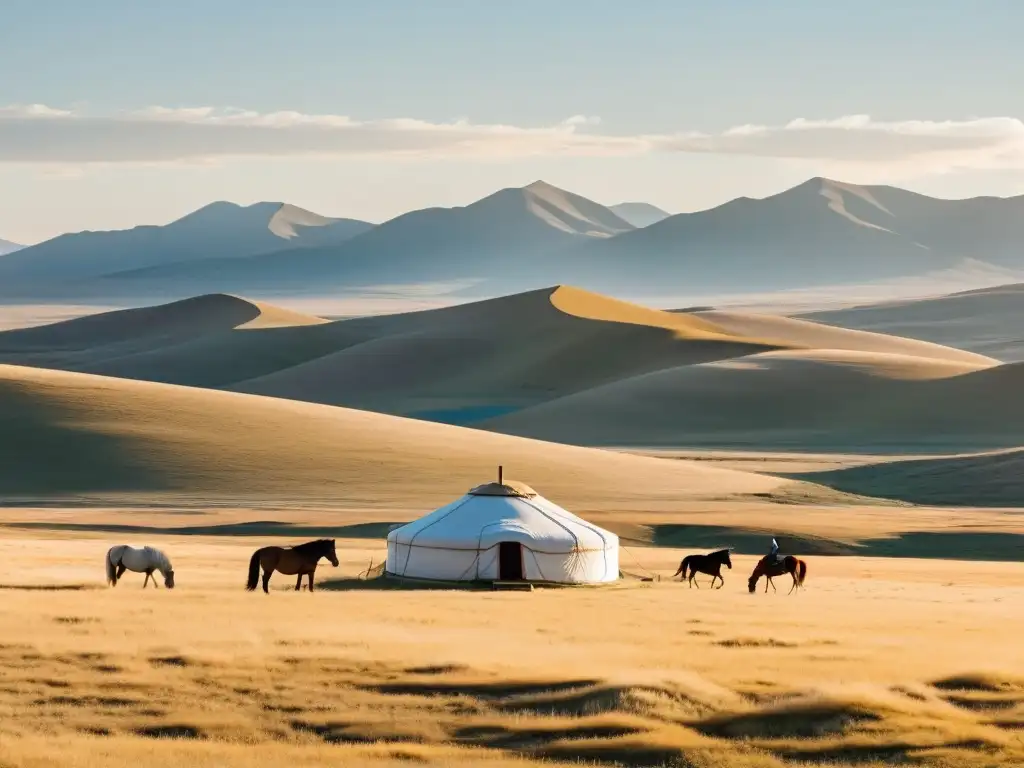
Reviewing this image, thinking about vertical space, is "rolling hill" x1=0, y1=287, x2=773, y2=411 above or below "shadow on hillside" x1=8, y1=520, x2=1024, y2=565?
above

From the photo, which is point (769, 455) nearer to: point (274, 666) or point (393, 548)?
point (393, 548)

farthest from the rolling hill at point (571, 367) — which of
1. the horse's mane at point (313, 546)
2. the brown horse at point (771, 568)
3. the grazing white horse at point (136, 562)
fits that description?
the grazing white horse at point (136, 562)

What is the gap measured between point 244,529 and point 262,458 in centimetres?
1763

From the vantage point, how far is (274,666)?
20.7 metres

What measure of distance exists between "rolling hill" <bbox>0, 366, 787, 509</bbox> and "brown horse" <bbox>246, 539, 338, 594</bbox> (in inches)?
1157

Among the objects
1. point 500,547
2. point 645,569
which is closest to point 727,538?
point 645,569

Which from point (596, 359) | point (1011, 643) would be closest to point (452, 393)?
point (596, 359)

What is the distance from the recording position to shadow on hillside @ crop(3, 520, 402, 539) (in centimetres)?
5091

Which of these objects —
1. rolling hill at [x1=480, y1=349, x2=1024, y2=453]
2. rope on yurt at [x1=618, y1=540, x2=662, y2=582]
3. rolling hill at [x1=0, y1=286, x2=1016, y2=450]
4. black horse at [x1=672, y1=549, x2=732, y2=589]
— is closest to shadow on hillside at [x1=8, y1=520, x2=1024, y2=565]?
rope on yurt at [x1=618, y1=540, x2=662, y2=582]

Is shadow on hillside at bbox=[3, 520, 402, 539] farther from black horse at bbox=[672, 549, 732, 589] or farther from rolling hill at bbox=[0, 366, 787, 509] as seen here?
black horse at bbox=[672, 549, 732, 589]

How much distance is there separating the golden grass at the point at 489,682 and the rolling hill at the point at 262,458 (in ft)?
114

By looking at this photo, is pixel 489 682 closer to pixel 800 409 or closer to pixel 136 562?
pixel 136 562

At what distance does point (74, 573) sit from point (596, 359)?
362 ft

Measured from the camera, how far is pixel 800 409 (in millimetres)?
112875
